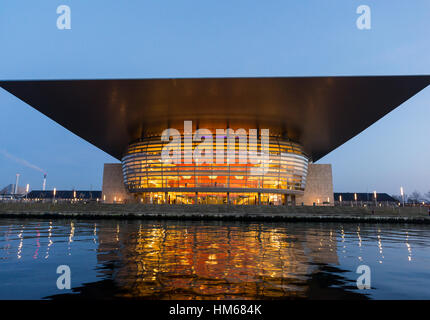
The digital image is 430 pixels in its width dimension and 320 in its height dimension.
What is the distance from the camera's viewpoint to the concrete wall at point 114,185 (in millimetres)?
59250

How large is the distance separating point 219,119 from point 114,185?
3473 cm

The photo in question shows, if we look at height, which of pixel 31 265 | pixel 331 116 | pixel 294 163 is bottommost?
pixel 31 265

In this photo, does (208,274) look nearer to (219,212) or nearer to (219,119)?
(219,212)

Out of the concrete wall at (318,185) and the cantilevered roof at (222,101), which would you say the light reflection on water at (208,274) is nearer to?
the cantilevered roof at (222,101)

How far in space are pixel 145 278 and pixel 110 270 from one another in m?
1.05

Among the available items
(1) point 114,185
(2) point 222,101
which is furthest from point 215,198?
(1) point 114,185

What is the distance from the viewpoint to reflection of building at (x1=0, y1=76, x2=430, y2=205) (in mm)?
25000

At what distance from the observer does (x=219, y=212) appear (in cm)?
2811

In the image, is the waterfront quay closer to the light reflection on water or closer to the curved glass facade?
the curved glass facade

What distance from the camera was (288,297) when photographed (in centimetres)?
353

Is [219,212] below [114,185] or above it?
below
